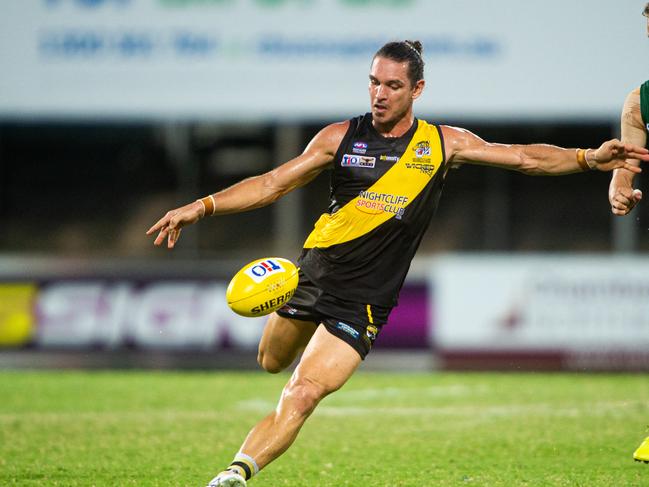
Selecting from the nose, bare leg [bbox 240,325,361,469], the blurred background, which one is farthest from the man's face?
the blurred background

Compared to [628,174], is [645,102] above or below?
above

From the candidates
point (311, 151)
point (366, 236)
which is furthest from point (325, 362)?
point (311, 151)

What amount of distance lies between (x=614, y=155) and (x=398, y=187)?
49.2 inches

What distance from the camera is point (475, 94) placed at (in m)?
15.1

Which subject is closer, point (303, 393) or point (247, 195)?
point (303, 393)

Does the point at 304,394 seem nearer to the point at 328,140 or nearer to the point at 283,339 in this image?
the point at 283,339

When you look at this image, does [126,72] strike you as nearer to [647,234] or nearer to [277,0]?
[277,0]

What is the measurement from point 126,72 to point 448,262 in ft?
18.2

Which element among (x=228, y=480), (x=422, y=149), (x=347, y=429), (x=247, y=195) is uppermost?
(x=422, y=149)

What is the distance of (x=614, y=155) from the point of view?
5969mm

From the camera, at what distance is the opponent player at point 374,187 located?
19.4 ft

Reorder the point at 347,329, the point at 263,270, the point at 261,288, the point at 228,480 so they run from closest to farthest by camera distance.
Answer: the point at 228,480, the point at 261,288, the point at 263,270, the point at 347,329

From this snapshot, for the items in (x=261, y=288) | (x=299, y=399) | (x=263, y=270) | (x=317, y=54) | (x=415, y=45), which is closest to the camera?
→ (x=299, y=399)

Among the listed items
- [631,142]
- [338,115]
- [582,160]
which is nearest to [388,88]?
[582,160]
